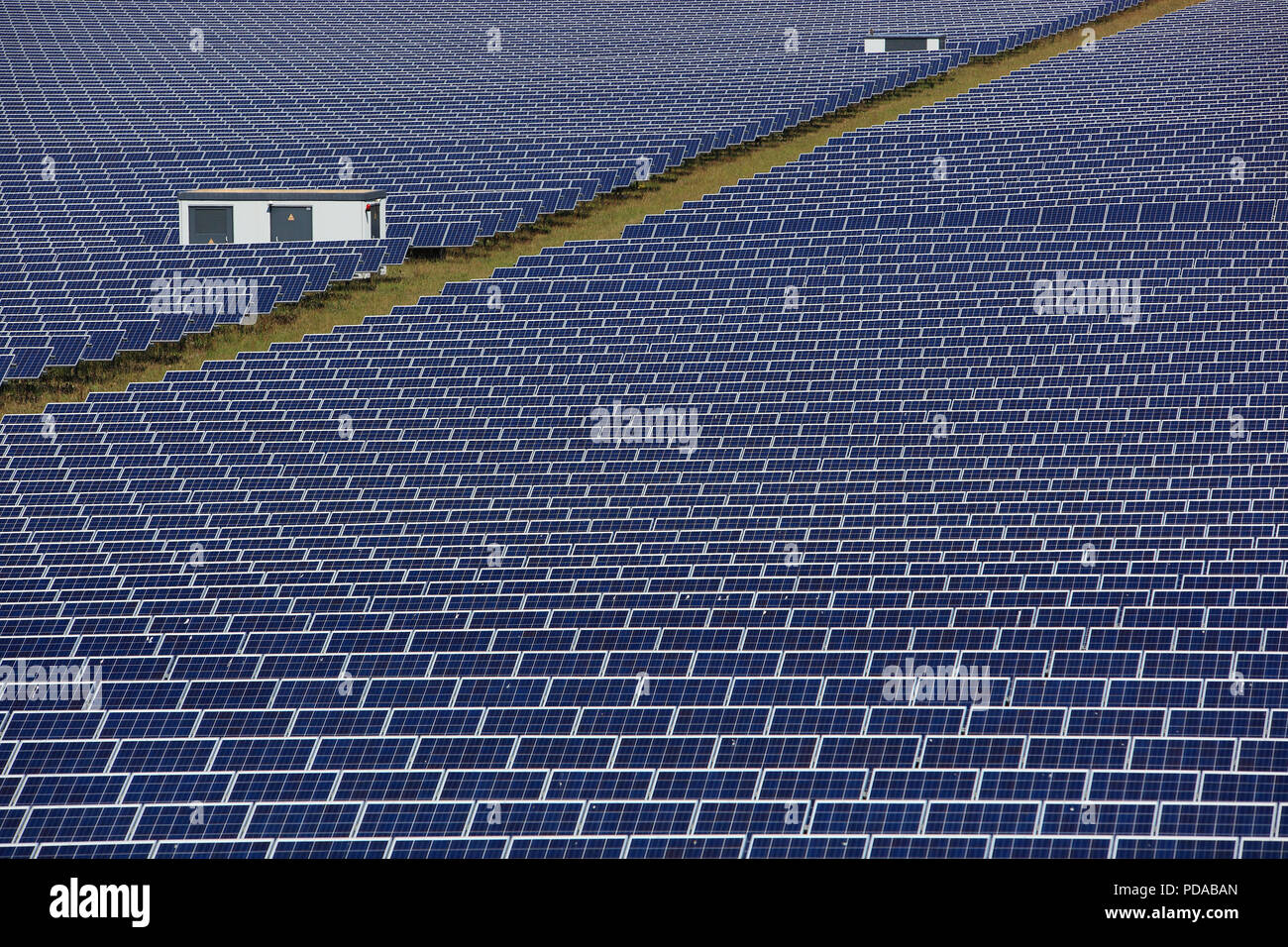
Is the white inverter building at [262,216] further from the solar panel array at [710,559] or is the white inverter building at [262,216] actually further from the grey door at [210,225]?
the solar panel array at [710,559]

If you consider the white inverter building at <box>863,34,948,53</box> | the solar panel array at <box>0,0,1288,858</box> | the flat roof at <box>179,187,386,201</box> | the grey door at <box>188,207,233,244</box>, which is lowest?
the solar panel array at <box>0,0,1288,858</box>

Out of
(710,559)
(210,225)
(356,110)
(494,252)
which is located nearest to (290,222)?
(210,225)

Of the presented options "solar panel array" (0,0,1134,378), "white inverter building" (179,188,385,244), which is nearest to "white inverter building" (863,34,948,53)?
"solar panel array" (0,0,1134,378)

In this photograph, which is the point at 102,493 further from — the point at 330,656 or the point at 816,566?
the point at 816,566

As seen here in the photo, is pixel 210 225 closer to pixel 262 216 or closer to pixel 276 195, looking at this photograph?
pixel 262 216

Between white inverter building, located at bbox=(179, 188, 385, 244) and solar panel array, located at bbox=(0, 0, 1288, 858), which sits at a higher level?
white inverter building, located at bbox=(179, 188, 385, 244)

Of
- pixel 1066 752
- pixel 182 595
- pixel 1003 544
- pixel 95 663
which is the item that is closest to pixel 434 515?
pixel 182 595

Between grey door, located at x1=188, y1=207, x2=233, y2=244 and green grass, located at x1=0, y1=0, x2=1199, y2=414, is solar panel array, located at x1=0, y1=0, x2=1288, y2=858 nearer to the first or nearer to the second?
green grass, located at x1=0, y1=0, x2=1199, y2=414
